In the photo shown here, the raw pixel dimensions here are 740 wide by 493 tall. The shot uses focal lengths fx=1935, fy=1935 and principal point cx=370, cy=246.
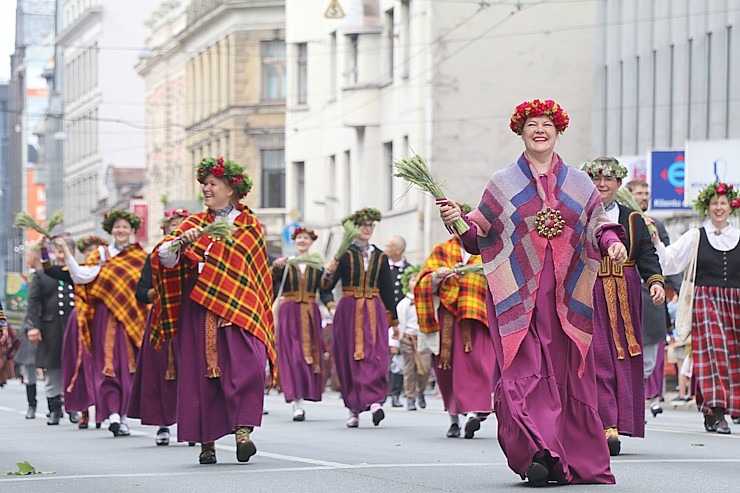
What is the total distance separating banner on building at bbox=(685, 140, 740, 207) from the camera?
29391 mm

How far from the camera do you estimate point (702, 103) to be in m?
37.3

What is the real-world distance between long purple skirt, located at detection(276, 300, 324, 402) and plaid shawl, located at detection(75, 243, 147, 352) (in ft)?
10.9

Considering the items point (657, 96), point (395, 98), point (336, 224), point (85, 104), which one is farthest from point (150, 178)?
point (657, 96)

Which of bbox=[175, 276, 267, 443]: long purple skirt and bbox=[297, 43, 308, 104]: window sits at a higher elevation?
bbox=[297, 43, 308, 104]: window

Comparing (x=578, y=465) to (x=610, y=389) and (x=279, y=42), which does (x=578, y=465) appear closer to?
(x=610, y=389)

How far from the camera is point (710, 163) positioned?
29.7 m

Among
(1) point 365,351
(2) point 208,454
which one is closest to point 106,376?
(1) point 365,351

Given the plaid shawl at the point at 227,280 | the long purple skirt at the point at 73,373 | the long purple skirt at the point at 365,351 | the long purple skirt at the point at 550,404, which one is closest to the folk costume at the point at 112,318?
the long purple skirt at the point at 73,373

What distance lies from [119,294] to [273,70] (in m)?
46.9

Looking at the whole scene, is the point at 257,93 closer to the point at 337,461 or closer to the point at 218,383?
the point at 218,383

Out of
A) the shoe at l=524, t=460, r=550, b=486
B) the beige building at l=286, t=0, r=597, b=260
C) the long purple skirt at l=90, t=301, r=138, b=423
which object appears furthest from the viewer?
the beige building at l=286, t=0, r=597, b=260

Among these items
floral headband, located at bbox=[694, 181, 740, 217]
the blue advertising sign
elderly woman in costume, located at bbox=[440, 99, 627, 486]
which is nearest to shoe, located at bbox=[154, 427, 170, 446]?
floral headband, located at bbox=[694, 181, 740, 217]

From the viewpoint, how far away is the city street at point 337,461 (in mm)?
10836

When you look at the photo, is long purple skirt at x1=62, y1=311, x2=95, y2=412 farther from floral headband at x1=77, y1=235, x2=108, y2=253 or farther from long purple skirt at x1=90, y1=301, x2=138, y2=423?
floral headband at x1=77, y1=235, x2=108, y2=253
